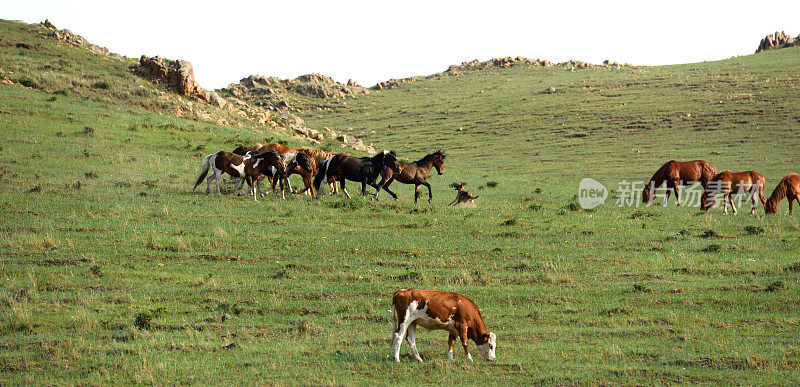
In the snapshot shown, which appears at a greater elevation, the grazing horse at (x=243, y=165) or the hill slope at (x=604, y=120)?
the hill slope at (x=604, y=120)

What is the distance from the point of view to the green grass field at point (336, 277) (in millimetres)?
9141

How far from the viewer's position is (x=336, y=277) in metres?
14.2

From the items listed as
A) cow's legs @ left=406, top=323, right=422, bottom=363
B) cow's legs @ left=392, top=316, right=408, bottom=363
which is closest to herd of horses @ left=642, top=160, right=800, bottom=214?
cow's legs @ left=406, top=323, right=422, bottom=363

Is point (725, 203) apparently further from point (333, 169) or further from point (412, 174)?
point (333, 169)

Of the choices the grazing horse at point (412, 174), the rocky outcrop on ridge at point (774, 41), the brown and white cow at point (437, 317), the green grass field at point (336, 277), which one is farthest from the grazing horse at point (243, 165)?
the rocky outcrop on ridge at point (774, 41)

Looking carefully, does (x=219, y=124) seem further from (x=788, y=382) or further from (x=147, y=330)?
(x=788, y=382)

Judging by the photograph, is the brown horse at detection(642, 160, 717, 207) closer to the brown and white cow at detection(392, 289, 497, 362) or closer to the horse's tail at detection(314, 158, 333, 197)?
the horse's tail at detection(314, 158, 333, 197)

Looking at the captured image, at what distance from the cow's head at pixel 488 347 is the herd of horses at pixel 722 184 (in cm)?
1881

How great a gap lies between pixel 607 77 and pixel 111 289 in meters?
83.5

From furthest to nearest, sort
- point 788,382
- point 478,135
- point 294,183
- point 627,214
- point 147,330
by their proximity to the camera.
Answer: point 478,135 → point 294,183 → point 627,214 → point 147,330 → point 788,382

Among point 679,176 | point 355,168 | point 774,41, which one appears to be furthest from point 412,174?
point 774,41

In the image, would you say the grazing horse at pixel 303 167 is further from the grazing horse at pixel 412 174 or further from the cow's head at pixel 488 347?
the cow's head at pixel 488 347

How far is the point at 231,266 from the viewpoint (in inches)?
582

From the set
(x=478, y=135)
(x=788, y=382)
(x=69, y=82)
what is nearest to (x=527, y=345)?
(x=788, y=382)
